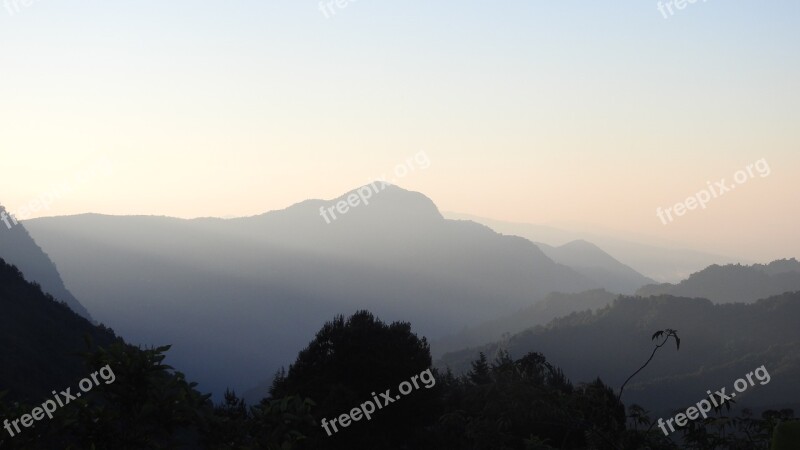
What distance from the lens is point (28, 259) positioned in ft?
614

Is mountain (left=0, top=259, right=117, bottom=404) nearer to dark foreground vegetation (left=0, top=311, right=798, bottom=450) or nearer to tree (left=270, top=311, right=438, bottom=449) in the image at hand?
tree (left=270, top=311, right=438, bottom=449)

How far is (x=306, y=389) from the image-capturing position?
31969 mm

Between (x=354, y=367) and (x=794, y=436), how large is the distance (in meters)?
28.0

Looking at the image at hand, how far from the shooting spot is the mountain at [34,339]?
131ft

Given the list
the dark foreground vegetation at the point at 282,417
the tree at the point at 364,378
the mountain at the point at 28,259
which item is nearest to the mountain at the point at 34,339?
the tree at the point at 364,378

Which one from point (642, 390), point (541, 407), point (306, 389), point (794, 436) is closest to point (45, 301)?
point (306, 389)

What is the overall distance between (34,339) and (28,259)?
156 meters

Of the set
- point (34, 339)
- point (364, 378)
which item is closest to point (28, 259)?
point (34, 339)

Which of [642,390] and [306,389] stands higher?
[306,389]

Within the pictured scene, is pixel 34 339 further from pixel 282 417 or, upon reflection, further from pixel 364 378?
pixel 282 417

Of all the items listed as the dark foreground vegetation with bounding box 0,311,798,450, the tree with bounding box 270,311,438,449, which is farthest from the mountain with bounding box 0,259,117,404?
the dark foreground vegetation with bounding box 0,311,798,450

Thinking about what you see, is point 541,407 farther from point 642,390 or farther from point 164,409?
point 642,390

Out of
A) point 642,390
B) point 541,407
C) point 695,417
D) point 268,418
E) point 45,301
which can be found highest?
point 45,301

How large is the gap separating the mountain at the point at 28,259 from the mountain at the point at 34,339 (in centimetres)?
11775
